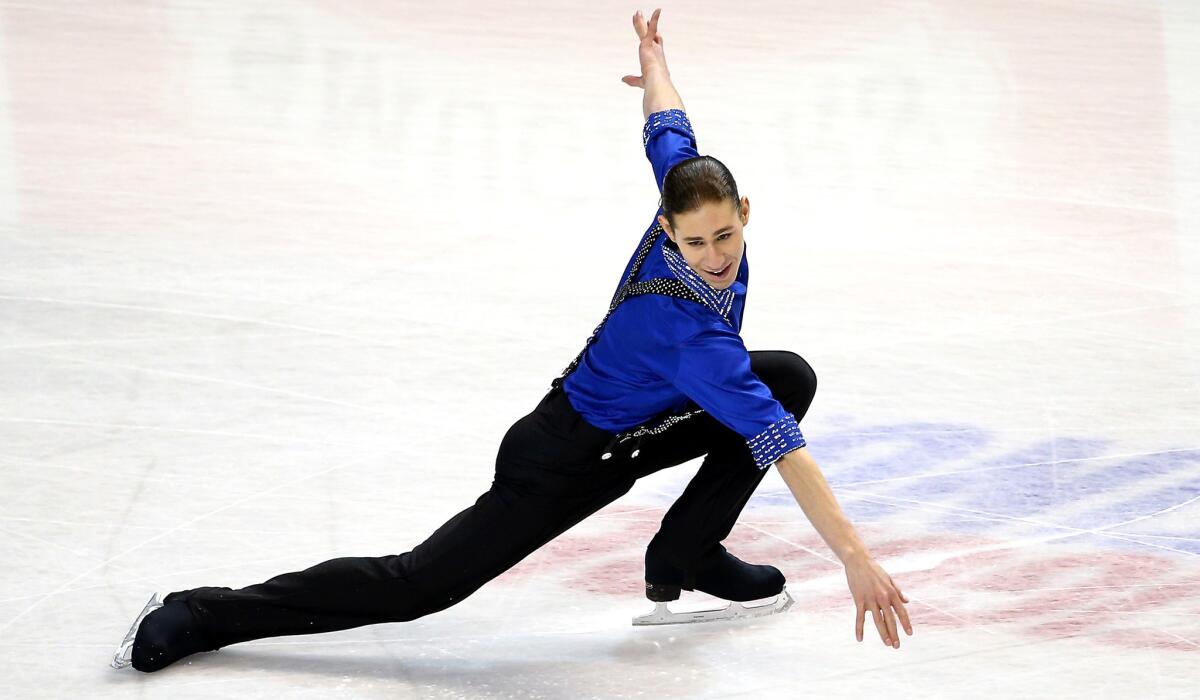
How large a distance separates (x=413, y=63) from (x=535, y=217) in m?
2.73

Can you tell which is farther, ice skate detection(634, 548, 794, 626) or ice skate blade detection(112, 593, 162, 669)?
ice skate detection(634, 548, 794, 626)

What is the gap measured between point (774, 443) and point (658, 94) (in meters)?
1.03

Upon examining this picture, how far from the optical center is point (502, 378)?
457cm

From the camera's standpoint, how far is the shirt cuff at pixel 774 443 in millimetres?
2670

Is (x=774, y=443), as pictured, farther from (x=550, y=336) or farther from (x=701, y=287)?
(x=550, y=336)

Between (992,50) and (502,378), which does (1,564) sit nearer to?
(502,378)

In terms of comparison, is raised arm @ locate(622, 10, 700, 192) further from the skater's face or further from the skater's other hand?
the skater's other hand

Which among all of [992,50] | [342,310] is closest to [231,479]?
[342,310]

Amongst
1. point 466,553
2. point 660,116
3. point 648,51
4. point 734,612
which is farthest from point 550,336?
point 466,553

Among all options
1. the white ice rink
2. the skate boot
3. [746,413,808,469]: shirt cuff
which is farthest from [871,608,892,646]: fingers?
the skate boot

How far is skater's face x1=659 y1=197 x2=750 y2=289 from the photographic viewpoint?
2.76 m

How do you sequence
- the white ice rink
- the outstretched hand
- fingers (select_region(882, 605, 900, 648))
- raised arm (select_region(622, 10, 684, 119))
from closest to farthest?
fingers (select_region(882, 605, 900, 648)) → the white ice rink → raised arm (select_region(622, 10, 684, 119)) → the outstretched hand

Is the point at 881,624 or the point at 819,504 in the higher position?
the point at 819,504

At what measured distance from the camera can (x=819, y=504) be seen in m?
2.64
